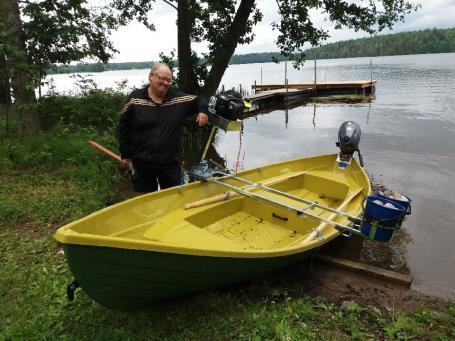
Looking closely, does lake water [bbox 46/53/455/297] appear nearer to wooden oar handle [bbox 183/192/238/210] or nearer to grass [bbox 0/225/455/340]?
grass [bbox 0/225/455/340]

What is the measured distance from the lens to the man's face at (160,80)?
4059 millimetres

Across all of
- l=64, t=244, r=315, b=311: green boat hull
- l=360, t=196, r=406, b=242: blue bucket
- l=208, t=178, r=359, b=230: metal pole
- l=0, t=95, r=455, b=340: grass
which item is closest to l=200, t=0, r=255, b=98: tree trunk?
l=208, t=178, r=359, b=230: metal pole

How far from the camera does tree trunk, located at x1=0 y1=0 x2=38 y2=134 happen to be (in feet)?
23.3

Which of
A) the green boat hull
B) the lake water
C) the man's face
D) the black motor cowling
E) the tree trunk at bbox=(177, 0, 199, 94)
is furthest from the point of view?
the tree trunk at bbox=(177, 0, 199, 94)

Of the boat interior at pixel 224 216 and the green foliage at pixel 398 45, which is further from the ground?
the green foliage at pixel 398 45

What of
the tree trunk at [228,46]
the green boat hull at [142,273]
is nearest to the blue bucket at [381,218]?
the green boat hull at [142,273]

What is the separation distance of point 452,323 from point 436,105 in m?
22.5

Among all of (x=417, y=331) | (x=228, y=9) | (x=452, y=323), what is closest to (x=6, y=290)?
Result: (x=417, y=331)

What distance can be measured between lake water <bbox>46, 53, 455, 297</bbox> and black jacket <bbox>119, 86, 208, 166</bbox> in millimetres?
4147

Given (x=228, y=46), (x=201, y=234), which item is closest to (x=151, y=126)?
(x=201, y=234)

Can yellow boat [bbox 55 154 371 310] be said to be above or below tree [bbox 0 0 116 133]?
below

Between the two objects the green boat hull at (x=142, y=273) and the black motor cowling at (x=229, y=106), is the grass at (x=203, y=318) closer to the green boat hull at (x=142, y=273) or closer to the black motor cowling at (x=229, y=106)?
the green boat hull at (x=142, y=273)

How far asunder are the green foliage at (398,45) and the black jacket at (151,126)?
340ft

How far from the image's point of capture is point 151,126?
4211 millimetres
